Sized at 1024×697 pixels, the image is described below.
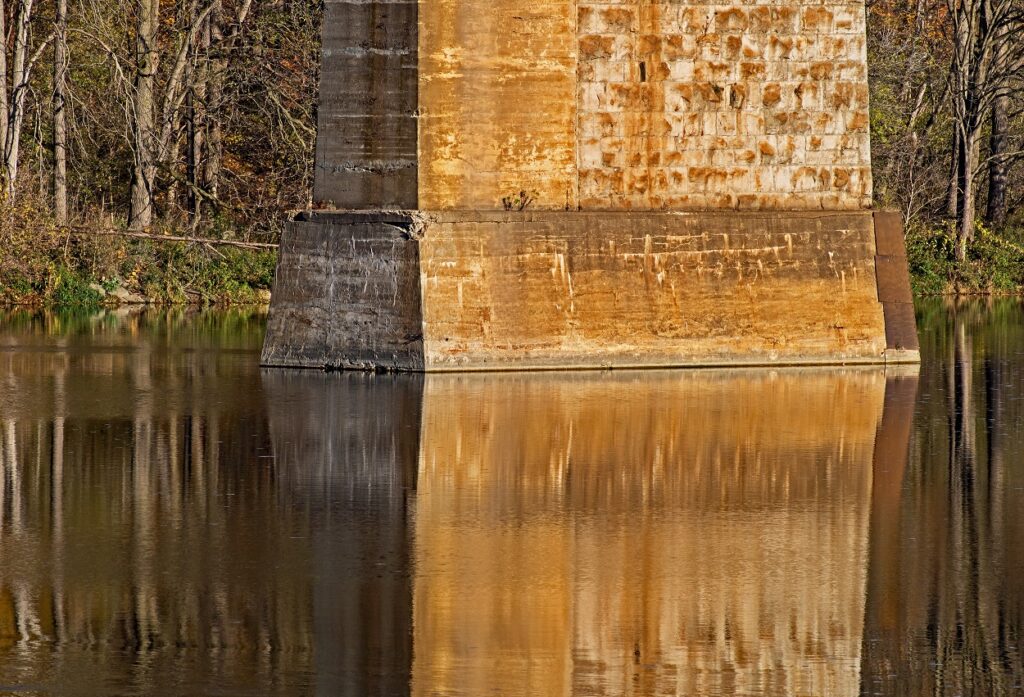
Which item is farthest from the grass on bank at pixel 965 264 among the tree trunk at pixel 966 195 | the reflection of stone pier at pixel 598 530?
the reflection of stone pier at pixel 598 530

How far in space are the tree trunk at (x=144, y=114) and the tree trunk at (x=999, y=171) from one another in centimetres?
1745

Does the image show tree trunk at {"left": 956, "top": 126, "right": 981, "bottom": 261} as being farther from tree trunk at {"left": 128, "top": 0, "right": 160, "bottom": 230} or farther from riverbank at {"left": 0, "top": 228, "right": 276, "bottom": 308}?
tree trunk at {"left": 128, "top": 0, "right": 160, "bottom": 230}

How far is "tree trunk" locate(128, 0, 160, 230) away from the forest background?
0.04 meters

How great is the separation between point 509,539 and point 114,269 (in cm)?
2328

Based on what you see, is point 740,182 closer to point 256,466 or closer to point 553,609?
point 256,466

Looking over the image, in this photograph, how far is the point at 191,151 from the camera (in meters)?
36.5

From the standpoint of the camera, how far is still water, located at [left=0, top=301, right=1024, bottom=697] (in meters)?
8.01

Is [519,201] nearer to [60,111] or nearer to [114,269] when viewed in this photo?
[114,269]

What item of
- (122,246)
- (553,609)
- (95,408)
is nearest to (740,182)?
(95,408)

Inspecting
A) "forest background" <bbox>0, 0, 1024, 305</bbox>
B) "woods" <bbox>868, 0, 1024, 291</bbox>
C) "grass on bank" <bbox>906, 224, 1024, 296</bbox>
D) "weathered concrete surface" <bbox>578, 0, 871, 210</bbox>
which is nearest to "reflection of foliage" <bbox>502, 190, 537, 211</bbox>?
"weathered concrete surface" <bbox>578, 0, 871, 210</bbox>

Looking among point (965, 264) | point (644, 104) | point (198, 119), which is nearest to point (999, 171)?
point (965, 264)

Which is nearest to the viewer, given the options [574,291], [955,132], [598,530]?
[598,530]

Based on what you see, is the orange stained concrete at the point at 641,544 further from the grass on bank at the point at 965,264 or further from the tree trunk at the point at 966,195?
the tree trunk at the point at 966,195

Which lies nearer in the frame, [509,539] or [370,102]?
[509,539]
